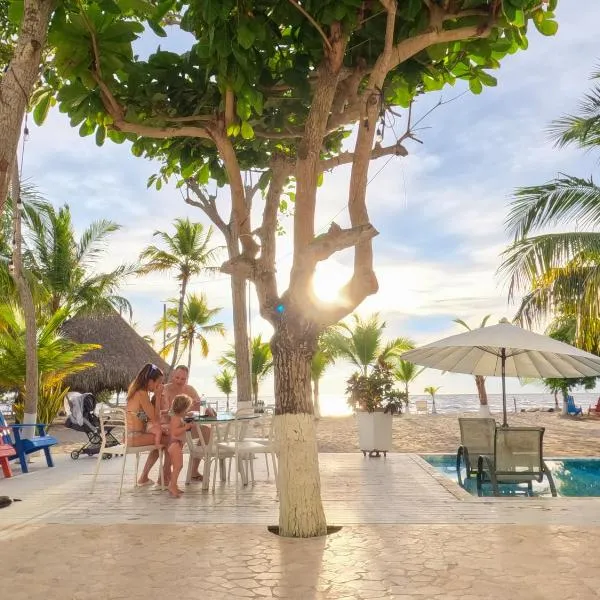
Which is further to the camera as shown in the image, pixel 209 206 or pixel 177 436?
pixel 209 206

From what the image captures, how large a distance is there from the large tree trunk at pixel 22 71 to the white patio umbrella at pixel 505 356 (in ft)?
16.3

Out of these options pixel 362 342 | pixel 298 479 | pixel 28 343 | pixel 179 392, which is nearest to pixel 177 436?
pixel 179 392

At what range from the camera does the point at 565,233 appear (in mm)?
12805

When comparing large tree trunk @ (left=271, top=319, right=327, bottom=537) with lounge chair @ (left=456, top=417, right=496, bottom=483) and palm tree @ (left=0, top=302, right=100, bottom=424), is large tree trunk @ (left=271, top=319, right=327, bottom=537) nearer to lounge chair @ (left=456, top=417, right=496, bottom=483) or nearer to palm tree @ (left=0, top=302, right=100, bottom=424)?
lounge chair @ (left=456, top=417, right=496, bottom=483)

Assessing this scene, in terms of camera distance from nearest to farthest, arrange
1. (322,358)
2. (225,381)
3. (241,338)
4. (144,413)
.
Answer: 1. (144,413)
2. (241,338)
3. (322,358)
4. (225,381)

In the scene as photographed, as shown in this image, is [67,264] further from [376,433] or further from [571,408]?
[571,408]

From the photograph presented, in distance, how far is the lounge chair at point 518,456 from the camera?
6883 millimetres

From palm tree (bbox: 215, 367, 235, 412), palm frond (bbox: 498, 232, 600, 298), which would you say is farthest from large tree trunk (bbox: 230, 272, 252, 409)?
palm tree (bbox: 215, 367, 235, 412)

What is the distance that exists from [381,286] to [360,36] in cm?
191

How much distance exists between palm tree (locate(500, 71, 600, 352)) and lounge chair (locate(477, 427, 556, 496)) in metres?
5.87

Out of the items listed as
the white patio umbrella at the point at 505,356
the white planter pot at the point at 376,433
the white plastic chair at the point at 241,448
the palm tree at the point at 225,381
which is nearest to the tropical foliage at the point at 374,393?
the white planter pot at the point at 376,433

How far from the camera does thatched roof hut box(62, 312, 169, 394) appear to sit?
68.4 feet

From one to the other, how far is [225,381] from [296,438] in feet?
95.2

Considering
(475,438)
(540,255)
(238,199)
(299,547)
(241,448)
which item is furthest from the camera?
(540,255)
